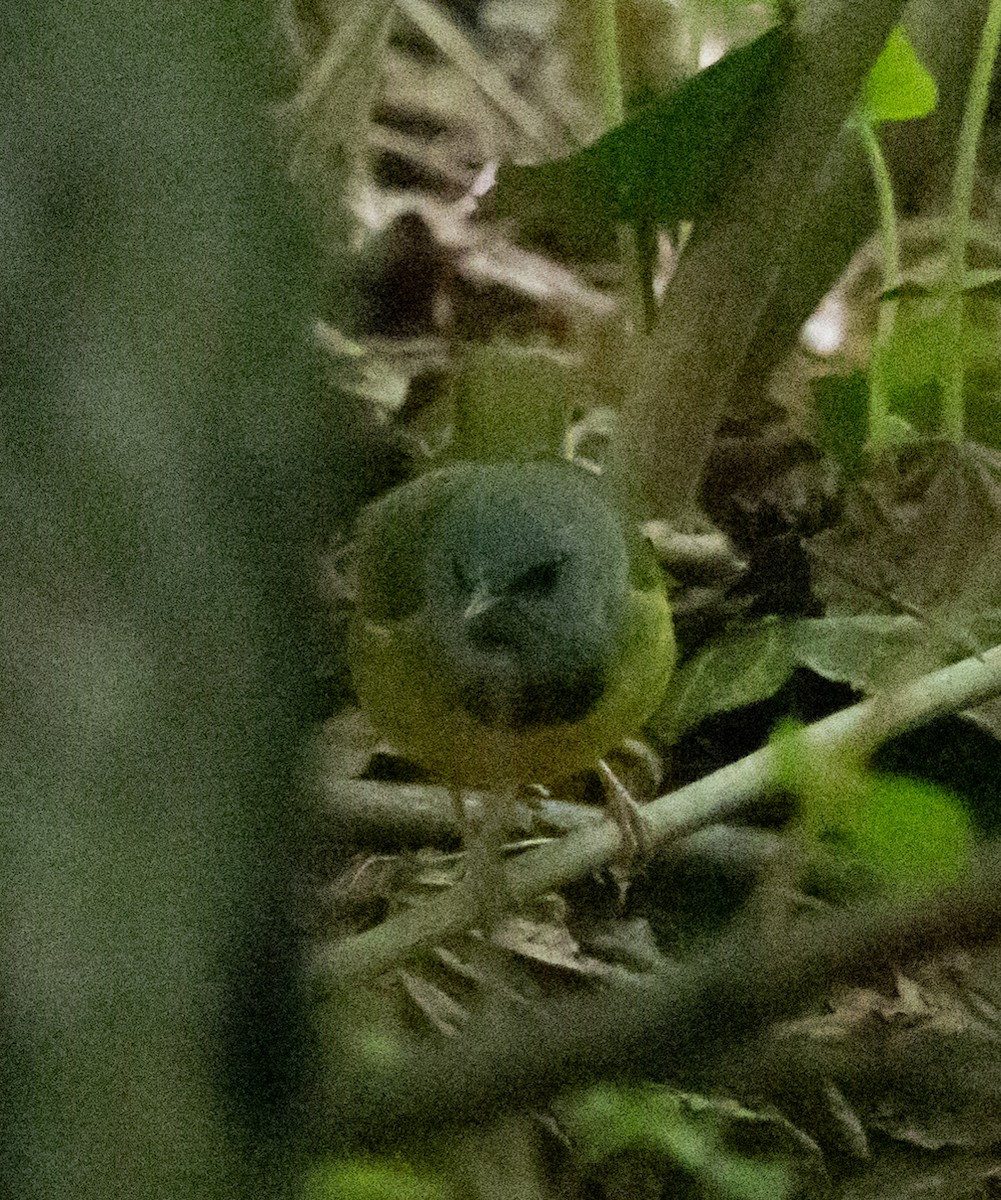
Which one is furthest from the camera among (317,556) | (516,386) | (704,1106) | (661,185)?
(516,386)

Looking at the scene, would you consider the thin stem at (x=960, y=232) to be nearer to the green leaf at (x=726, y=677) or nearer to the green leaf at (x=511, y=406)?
the green leaf at (x=726, y=677)

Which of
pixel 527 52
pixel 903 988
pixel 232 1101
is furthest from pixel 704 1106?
pixel 527 52

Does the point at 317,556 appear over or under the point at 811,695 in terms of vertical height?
over

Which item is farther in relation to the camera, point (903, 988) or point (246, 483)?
point (903, 988)

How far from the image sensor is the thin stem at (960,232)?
1822 mm

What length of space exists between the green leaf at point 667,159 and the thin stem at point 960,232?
33cm

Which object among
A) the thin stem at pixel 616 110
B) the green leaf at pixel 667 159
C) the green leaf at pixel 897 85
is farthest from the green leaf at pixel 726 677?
→ the green leaf at pixel 897 85

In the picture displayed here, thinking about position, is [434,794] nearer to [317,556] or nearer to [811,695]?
[811,695]

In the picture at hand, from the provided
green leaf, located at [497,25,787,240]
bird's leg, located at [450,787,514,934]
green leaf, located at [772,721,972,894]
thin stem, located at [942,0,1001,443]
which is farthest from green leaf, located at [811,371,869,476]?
bird's leg, located at [450,787,514,934]

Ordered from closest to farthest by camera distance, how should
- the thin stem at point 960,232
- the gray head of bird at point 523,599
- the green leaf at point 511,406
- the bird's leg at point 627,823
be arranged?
the bird's leg at point 627,823
the gray head of bird at point 523,599
the thin stem at point 960,232
the green leaf at point 511,406

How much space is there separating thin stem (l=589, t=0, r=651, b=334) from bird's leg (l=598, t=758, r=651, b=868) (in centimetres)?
63

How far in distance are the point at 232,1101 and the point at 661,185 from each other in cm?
132

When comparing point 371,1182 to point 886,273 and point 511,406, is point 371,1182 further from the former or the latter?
point 886,273

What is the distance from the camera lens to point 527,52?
9.77 ft
